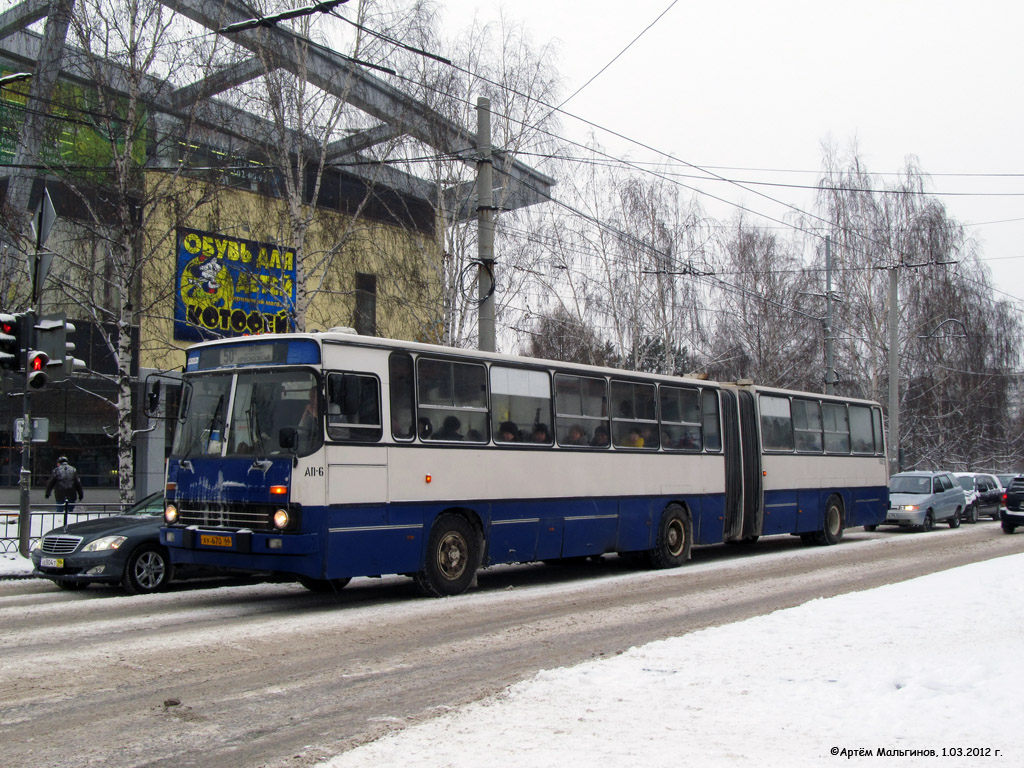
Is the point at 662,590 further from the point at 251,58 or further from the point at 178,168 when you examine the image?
the point at 251,58

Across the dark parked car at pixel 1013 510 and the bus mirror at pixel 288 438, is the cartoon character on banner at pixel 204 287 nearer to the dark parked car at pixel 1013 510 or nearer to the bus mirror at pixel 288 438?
the bus mirror at pixel 288 438

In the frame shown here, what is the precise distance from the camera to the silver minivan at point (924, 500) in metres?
27.0

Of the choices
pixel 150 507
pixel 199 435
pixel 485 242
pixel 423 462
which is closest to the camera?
pixel 199 435

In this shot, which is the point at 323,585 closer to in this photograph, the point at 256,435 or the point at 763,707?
the point at 256,435

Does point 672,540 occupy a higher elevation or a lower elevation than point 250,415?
lower

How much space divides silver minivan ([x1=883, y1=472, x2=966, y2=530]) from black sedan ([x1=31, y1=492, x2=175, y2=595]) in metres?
19.8

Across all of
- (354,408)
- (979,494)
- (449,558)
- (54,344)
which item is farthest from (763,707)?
(979,494)

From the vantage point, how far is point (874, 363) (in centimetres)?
4288

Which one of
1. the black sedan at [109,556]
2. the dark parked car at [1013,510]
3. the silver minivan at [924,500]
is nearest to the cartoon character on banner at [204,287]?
the black sedan at [109,556]

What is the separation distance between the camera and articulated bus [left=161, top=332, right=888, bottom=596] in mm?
11039

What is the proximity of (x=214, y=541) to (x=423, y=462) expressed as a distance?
2.60 metres

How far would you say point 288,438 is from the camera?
10.9 meters

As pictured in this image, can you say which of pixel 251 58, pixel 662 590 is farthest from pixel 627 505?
pixel 251 58

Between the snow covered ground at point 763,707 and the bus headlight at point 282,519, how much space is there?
430 cm
